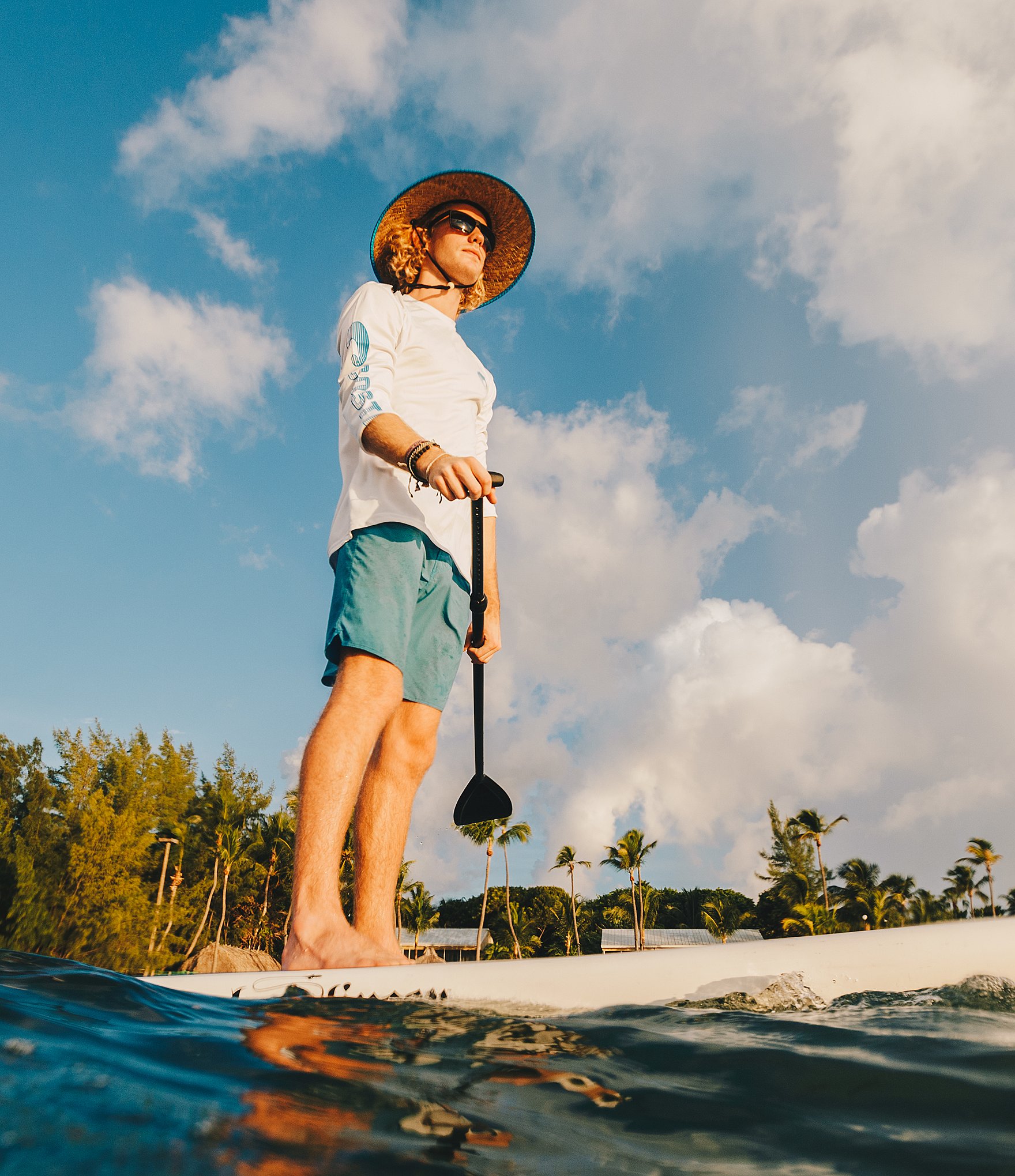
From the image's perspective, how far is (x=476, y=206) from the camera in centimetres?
305

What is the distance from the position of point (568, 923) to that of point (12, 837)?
130 feet

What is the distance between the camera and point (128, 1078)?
0.67 meters

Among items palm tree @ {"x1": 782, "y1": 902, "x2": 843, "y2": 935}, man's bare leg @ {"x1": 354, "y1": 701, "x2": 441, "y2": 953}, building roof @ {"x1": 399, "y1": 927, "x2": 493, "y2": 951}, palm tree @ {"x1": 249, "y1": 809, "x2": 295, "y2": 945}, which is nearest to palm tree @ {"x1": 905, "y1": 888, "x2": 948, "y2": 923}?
man's bare leg @ {"x1": 354, "y1": 701, "x2": 441, "y2": 953}

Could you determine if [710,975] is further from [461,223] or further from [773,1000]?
[461,223]

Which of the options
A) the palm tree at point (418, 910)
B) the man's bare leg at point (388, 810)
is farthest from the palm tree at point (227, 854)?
the man's bare leg at point (388, 810)

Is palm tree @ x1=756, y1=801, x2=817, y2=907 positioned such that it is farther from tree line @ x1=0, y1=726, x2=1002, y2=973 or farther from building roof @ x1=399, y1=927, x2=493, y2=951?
building roof @ x1=399, y1=927, x2=493, y2=951

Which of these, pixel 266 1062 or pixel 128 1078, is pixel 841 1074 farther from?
pixel 128 1078

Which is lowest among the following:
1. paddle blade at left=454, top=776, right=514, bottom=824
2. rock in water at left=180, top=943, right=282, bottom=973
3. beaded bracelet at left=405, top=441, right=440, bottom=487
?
rock in water at left=180, top=943, right=282, bottom=973

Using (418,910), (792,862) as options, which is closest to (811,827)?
(792,862)

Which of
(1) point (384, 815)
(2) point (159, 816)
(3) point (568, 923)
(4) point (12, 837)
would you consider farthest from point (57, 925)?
(3) point (568, 923)

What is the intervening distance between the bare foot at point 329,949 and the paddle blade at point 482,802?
745mm

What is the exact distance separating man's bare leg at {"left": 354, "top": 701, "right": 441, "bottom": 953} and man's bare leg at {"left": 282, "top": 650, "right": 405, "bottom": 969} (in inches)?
7.0

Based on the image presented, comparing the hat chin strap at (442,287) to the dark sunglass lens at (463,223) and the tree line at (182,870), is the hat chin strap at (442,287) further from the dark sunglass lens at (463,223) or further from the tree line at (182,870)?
the tree line at (182,870)

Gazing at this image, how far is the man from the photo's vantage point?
75.1 inches
